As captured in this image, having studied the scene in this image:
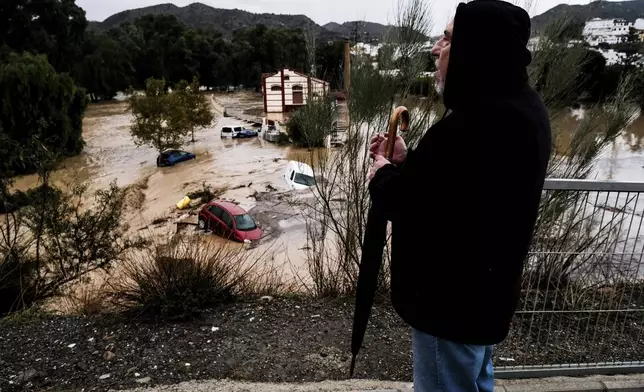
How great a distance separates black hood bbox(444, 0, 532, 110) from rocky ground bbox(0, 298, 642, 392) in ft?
6.19

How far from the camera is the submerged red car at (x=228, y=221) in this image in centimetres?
1359

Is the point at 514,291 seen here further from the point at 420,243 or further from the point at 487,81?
the point at 487,81

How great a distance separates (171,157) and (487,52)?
1070 inches

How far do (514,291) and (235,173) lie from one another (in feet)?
78.9

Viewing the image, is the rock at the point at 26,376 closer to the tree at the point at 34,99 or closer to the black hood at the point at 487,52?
the black hood at the point at 487,52

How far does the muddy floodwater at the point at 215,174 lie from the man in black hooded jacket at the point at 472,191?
10.6 meters

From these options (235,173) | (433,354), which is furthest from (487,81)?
(235,173)

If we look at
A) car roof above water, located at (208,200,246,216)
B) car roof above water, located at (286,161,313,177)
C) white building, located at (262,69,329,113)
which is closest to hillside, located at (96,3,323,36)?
white building, located at (262,69,329,113)

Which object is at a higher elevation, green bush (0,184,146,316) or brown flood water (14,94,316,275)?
green bush (0,184,146,316)

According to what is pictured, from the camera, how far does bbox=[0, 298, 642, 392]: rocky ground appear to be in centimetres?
276

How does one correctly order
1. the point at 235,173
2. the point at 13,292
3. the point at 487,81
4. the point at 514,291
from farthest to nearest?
1. the point at 235,173
2. the point at 13,292
3. the point at 514,291
4. the point at 487,81

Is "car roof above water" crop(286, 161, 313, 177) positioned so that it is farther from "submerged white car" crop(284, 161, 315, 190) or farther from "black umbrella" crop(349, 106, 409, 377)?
"black umbrella" crop(349, 106, 409, 377)

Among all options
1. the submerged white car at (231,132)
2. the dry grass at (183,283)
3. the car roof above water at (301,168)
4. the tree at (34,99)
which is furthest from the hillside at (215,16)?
the dry grass at (183,283)

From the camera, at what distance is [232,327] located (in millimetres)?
3324
